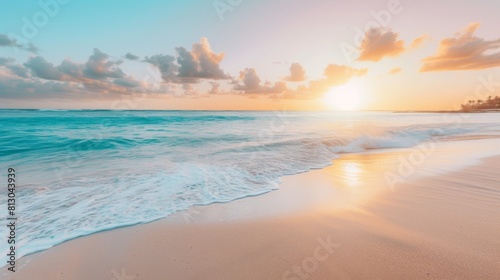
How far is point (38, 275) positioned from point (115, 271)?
0.92m

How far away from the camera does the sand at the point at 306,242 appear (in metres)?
2.71

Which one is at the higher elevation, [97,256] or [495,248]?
[495,248]

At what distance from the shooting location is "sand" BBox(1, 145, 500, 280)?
8.88 feet

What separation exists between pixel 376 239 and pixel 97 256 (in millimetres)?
3901

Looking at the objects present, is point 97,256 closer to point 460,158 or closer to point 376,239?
point 376,239

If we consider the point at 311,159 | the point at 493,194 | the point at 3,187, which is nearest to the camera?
the point at 493,194

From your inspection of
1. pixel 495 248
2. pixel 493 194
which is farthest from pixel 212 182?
pixel 493 194

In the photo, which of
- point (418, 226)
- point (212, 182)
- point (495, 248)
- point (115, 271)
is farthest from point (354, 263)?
point (212, 182)

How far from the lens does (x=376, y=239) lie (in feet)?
10.8

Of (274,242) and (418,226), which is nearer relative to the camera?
(274,242)

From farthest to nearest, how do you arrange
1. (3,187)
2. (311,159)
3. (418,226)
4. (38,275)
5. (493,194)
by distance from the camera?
(311,159), (3,187), (493,194), (418,226), (38,275)

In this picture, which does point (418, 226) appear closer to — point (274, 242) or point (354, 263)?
point (354, 263)

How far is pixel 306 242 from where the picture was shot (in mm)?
3293

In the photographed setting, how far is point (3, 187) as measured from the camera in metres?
6.17
